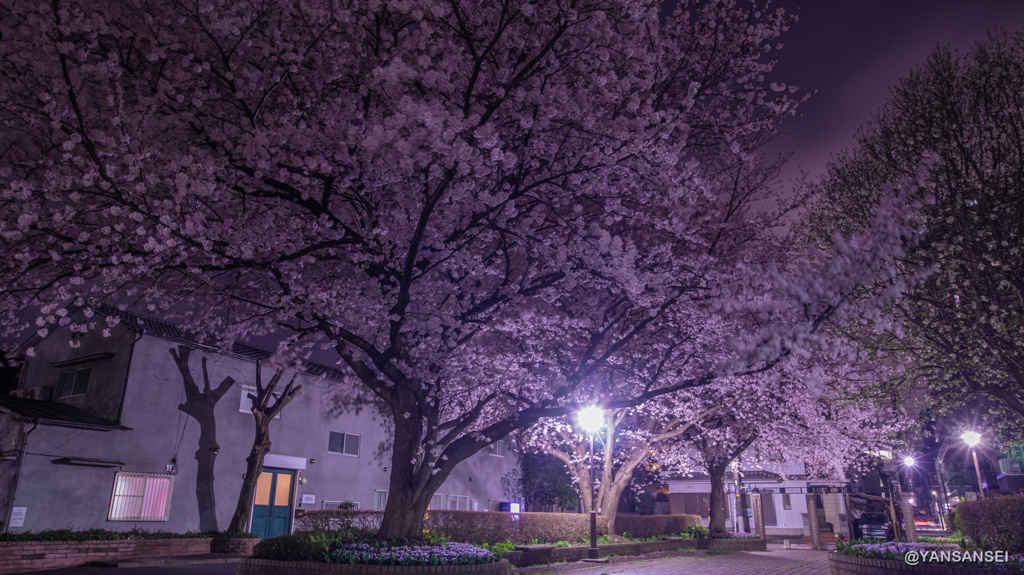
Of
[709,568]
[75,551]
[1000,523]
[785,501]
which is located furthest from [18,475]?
[785,501]

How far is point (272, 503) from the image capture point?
21250 mm

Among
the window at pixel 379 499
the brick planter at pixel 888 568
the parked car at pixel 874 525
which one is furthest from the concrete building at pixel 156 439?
the parked car at pixel 874 525

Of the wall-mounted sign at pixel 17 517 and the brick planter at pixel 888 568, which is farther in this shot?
the wall-mounted sign at pixel 17 517

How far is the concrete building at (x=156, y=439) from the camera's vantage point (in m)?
15.9

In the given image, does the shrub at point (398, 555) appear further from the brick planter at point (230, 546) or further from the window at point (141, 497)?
the window at point (141, 497)

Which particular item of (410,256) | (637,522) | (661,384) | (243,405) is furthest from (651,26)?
(637,522)

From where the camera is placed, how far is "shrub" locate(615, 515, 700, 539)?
2752 centimetres

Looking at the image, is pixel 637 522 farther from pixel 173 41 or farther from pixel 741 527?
pixel 173 41

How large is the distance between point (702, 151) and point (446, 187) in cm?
672

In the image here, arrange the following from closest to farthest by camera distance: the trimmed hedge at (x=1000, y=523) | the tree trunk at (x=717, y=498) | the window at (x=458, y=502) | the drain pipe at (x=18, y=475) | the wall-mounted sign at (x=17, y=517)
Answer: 1. the trimmed hedge at (x=1000, y=523)
2. the drain pipe at (x=18, y=475)
3. the wall-mounted sign at (x=17, y=517)
4. the window at (x=458, y=502)
5. the tree trunk at (x=717, y=498)

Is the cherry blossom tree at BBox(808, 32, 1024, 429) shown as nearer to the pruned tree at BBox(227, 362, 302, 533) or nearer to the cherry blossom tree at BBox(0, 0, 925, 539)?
the cherry blossom tree at BBox(0, 0, 925, 539)

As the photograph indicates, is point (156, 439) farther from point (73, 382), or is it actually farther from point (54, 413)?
point (73, 382)

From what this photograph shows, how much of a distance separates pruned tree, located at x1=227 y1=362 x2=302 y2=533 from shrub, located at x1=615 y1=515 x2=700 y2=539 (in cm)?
1544

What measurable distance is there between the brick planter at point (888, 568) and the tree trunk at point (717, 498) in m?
15.1
